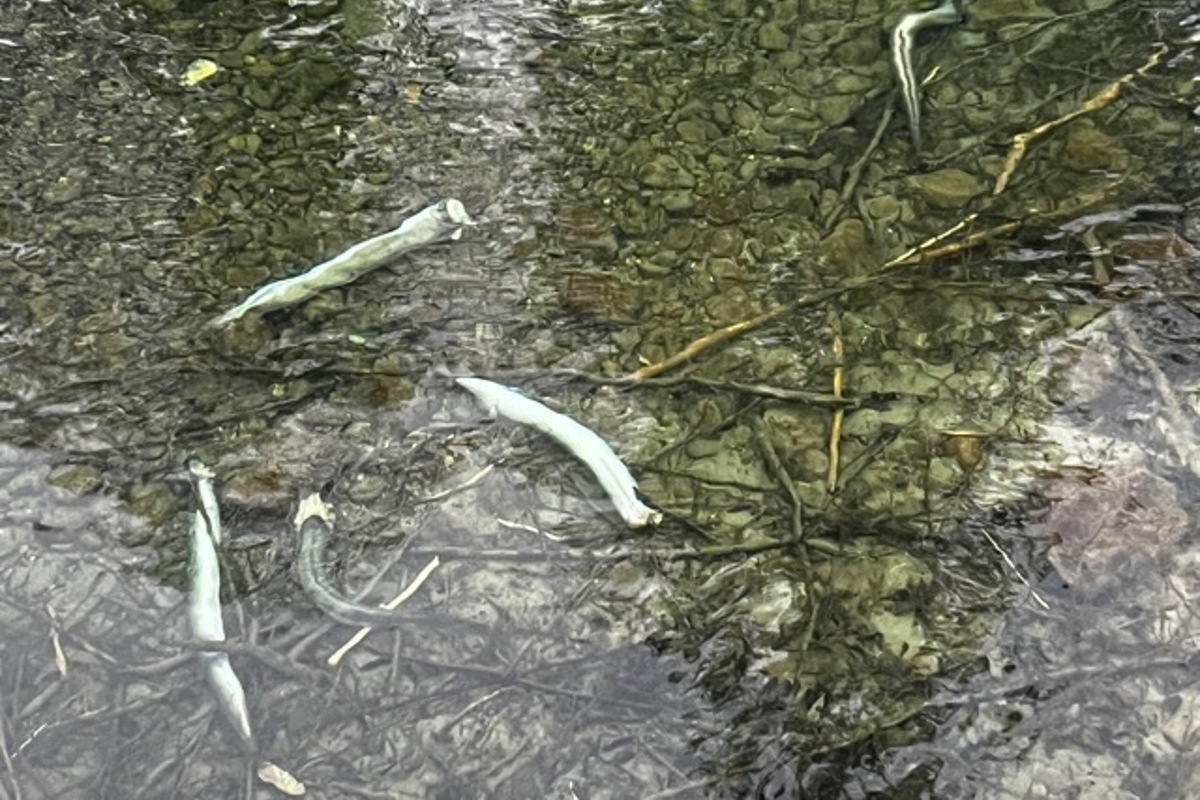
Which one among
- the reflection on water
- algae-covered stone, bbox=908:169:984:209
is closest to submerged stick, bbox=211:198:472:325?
the reflection on water

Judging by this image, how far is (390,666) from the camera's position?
337cm

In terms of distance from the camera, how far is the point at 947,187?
14.4 feet

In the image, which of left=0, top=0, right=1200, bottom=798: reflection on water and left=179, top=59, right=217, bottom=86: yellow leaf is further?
left=179, top=59, right=217, bottom=86: yellow leaf

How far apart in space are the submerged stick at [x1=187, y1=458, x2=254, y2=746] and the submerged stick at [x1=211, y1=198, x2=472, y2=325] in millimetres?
657

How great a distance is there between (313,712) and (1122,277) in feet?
10.1

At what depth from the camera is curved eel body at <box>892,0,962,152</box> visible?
182 inches

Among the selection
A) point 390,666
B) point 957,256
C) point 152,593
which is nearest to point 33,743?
point 152,593

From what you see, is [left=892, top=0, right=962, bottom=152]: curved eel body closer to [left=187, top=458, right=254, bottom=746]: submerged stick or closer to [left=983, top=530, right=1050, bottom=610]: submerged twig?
[left=983, top=530, right=1050, bottom=610]: submerged twig

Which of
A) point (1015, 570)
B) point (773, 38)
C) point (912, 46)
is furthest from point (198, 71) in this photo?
point (1015, 570)

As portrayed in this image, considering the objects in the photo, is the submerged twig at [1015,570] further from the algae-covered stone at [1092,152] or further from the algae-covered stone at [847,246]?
the algae-covered stone at [1092,152]

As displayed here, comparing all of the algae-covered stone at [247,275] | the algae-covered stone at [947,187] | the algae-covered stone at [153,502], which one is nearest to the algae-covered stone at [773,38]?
the algae-covered stone at [947,187]

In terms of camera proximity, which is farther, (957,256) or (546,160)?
(546,160)

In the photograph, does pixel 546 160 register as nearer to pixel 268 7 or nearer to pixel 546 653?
pixel 268 7

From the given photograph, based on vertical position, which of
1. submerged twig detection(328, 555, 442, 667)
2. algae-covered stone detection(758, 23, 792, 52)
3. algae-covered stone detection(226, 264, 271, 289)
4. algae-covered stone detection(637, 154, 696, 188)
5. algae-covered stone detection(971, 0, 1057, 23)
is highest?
algae-covered stone detection(971, 0, 1057, 23)
